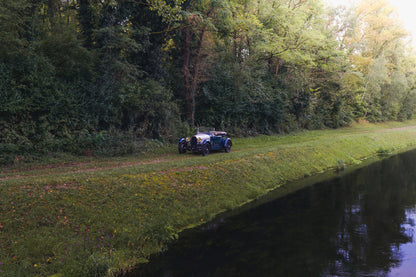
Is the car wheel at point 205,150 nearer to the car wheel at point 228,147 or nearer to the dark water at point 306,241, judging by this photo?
the car wheel at point 228,147

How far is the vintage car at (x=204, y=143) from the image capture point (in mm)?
18484

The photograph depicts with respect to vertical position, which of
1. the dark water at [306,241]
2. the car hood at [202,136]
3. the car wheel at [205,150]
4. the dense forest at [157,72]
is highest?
the dense forest at [157,72]

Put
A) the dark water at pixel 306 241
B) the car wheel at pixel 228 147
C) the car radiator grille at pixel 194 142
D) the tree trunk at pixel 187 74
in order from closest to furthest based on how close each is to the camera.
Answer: the dark water at pixel 306 241 < the car radiator grille at pixel 194 142 < the car wheel at pixel 228 147 < the tree trunk at pixel 187 74

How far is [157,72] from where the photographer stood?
73.3ft

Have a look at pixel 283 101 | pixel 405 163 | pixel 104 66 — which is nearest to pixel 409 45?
pixel 283 101

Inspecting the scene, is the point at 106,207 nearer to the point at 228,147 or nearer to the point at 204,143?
the point at 204,143

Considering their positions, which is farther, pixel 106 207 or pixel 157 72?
pixel 157 72

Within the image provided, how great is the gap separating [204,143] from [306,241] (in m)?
10.6

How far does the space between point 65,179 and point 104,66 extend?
10359 mm

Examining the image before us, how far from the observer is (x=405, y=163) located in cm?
2295

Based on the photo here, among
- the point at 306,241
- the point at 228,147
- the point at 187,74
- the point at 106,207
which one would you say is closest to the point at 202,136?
the point at 228,147

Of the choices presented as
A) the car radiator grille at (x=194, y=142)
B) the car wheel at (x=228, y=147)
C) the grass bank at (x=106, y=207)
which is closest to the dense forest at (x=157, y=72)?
the car radiator grille at (x=194, y=142)

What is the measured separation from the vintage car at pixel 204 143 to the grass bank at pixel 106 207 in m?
2.52

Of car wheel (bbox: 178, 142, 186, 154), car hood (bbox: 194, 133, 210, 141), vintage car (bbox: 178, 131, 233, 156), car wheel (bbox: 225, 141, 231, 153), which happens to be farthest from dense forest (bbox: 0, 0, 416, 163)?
car wheel (bbox: 225, 141, 231, 153)
